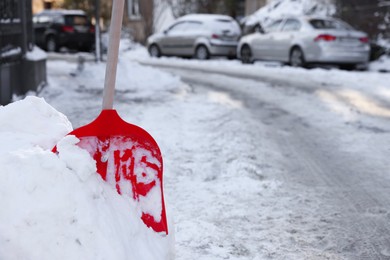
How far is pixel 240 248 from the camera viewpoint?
11.4ft

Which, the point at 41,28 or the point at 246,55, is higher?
the point at 41,28

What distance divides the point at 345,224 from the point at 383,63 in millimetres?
12407

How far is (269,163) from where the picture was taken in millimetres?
5531

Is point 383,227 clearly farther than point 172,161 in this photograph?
No

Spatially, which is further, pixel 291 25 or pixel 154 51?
pixel 154 51

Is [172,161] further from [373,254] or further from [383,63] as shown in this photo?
[383,63]

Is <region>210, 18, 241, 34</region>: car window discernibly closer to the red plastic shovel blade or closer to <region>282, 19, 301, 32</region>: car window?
<region>282, 19, 301, 32</region>: car window

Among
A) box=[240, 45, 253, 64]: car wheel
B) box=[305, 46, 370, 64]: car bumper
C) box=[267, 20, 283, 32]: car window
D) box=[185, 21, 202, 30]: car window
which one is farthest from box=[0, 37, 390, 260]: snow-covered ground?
box=[185, 21, 202, 30]: car window

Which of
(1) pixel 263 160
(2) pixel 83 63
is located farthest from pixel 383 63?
(1) pixel 263 160

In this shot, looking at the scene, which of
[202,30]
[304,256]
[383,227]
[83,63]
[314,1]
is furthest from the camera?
[314,1]

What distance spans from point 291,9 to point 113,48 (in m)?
19.6

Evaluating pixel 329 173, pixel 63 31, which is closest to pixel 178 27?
pixel 63 31

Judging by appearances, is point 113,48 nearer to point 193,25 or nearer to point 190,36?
point 190,36

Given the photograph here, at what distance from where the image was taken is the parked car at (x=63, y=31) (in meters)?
23.9
